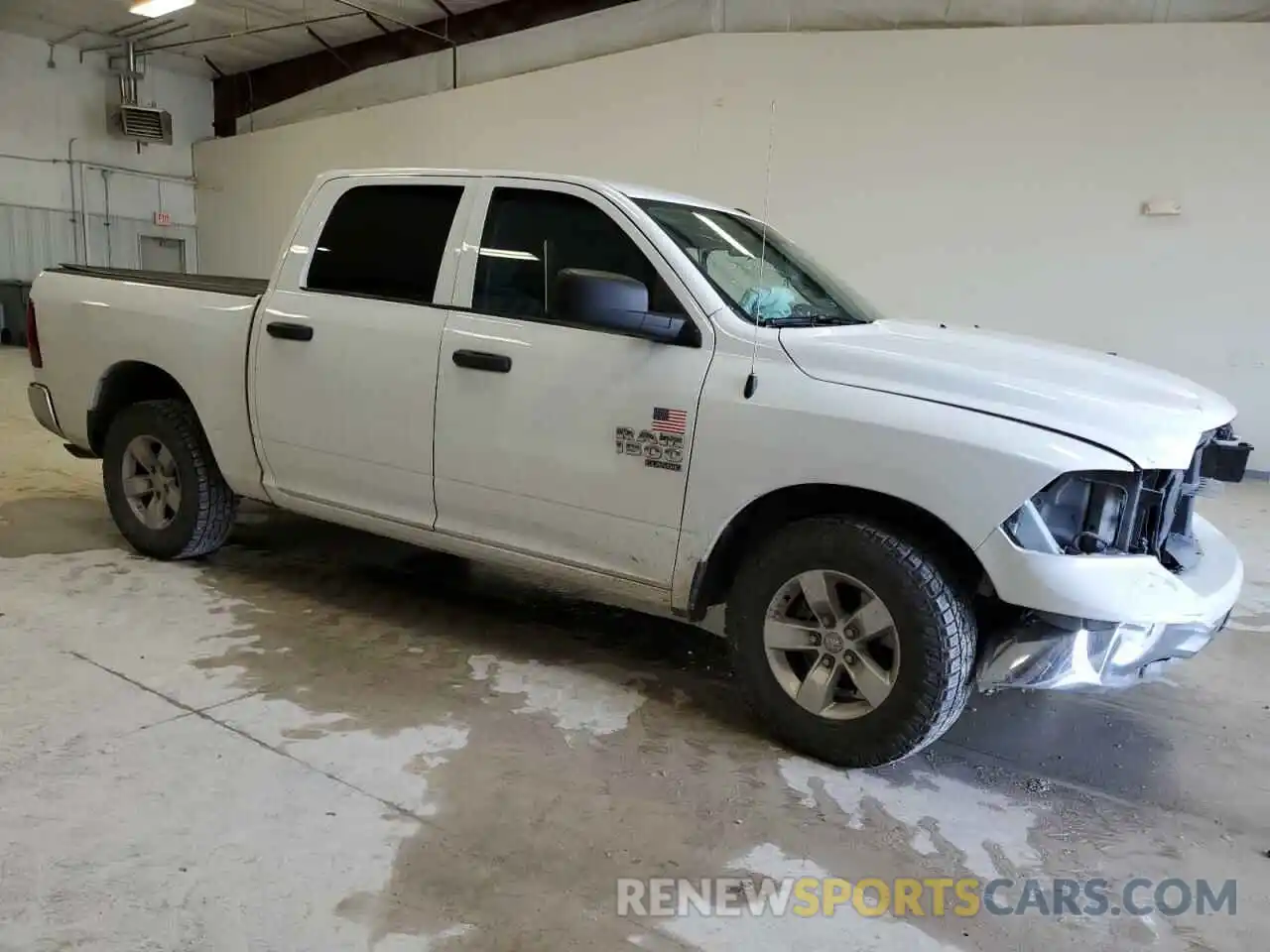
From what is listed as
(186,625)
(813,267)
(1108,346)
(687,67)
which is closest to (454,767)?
(186,625)

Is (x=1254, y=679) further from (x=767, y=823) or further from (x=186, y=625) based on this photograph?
(x=186, y=625)

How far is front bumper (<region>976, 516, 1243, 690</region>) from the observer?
2.50 m

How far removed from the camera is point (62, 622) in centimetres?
375

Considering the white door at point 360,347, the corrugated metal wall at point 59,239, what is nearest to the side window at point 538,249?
the white door at point 360,347

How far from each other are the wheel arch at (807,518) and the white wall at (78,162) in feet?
56.9

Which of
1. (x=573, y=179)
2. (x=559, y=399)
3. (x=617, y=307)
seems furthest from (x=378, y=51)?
(x=617, y=307)

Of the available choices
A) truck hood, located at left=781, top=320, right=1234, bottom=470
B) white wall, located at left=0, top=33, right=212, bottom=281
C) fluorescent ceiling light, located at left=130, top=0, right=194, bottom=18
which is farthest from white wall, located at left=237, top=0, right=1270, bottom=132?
truck hood, located at left=781, top=320, right=1234, bottom=470

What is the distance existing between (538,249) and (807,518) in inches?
56.0

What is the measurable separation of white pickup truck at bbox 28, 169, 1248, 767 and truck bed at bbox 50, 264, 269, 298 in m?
0.13

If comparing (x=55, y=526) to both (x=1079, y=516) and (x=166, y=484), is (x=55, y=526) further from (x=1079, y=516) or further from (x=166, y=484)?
(x=1079, y=516)

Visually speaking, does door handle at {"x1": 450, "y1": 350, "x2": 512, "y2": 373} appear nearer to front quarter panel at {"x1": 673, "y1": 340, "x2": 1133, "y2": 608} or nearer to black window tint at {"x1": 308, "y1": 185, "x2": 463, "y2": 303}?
black window tint at {"x1": 308, "y1": 185, "x2": 463, "y2": 303}

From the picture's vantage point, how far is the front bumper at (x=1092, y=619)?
2.50m

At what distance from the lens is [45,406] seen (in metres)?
4.80

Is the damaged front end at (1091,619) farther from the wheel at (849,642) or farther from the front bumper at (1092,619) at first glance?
the wheel at (849,642)
